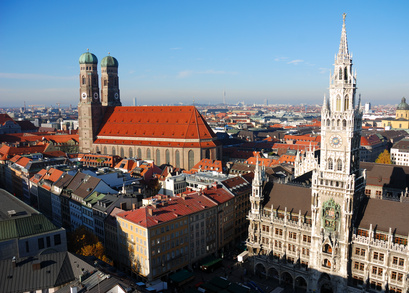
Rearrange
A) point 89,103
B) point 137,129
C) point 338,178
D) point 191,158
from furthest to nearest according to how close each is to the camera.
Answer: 1. point 89,103
2. point 137,129
3. point 191,158
4. point 338,178

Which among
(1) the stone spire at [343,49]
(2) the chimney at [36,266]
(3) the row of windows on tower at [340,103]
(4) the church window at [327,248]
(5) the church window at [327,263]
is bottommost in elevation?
(5) the church window at [327,263]

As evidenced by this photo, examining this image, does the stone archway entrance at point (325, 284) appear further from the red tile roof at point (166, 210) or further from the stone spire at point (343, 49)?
the stone spire at point (343, 49)

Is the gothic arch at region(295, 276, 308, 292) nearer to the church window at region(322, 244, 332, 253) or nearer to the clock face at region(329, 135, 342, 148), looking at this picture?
the church window at region(322, 244, 332, 253)

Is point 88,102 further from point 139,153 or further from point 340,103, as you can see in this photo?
point 340,103

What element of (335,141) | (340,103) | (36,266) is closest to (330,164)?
(335,141)

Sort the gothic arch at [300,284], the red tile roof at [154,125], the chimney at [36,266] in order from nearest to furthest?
the chimney at [36,266], the gothic arch at [300,284], the red tile roof at [154,125]

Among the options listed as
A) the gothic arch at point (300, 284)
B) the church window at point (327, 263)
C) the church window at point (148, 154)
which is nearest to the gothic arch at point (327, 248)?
the church window at point (327, 263)

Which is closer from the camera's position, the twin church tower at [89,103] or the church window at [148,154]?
the church window at [148,154]
